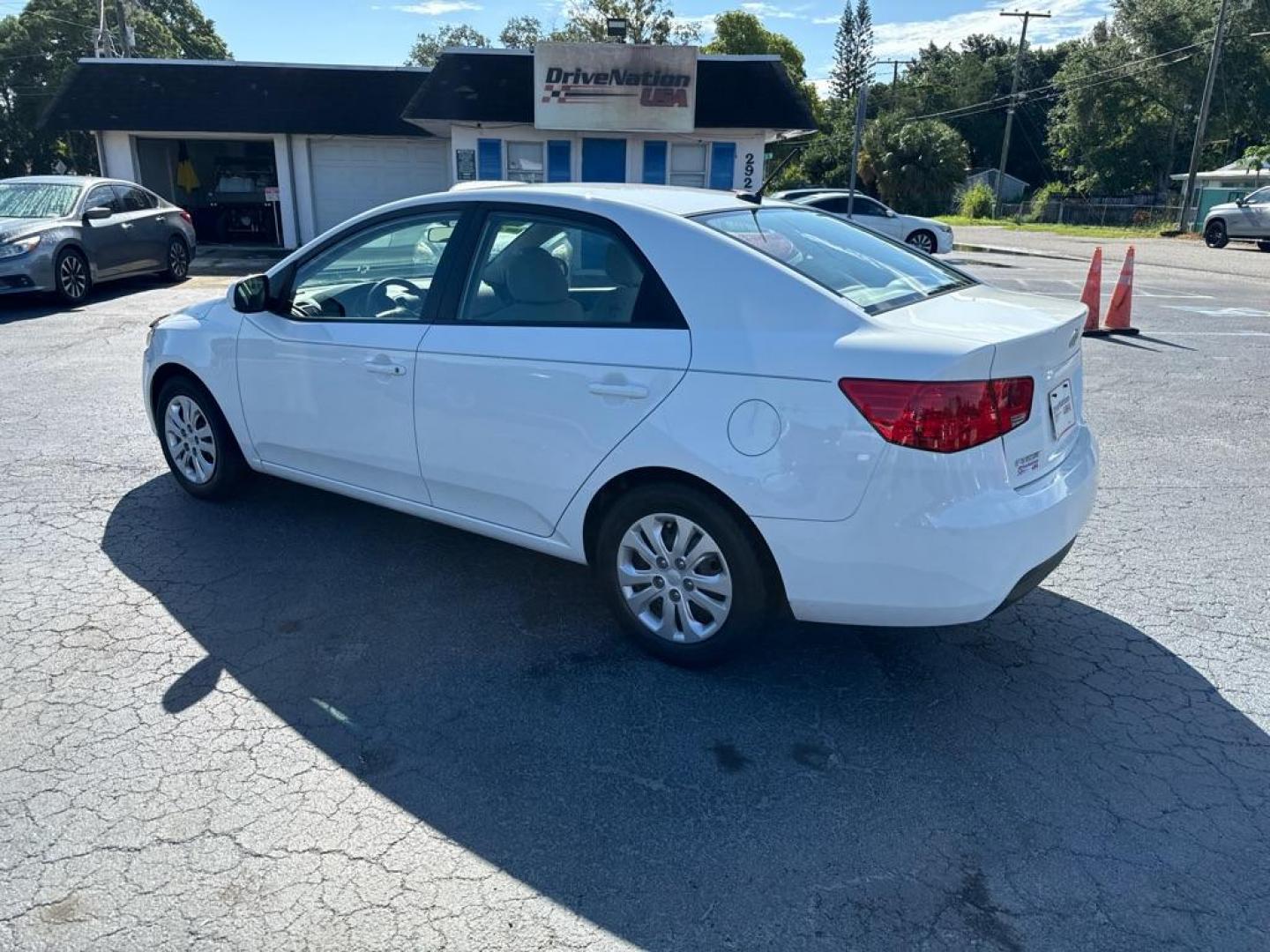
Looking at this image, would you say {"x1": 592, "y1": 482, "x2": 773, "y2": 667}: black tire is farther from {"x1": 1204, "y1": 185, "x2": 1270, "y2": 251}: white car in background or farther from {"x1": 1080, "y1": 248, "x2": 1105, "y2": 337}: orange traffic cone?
{"x1": 1204, "y1": 185, "x2": 1270, "y2": 251}: white car in background

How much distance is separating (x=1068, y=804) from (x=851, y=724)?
0.71 metres

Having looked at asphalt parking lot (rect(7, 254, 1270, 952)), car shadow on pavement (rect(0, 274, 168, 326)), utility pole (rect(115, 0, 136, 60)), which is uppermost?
utility pole (rect(115, 0, 136, 60))

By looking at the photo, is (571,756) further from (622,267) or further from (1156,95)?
(1156,95)

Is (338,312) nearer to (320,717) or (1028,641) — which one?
(320,717)

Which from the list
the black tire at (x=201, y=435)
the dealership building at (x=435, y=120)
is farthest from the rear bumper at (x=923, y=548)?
the dealership building at (x=435, y=120)

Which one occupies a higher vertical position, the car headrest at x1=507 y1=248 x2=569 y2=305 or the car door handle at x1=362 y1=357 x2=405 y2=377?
the car headrest at x1=507 y1=248 x2=569 y2=305

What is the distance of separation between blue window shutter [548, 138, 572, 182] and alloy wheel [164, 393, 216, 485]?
16188 millimetres

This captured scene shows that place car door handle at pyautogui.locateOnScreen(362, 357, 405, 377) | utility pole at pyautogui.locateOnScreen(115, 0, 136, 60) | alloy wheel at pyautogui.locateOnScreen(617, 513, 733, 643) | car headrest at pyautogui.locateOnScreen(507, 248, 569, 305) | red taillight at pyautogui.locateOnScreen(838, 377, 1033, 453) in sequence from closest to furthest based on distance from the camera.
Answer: red taillight at pyautogui.locateOnScreen(838, 377, 1033, 453)
alloy wheel at pyautogui.locateOnScreen(617, 513, 733, 643)
car headrest at pyautogui.locateOnScreen(507, 248, 569, 305)
car door handle at pyautogui.locateOnScreen(362, 357, 405, 377)
utility pole at pyautogui.locateOnScreen(115, 0, 136, 60)

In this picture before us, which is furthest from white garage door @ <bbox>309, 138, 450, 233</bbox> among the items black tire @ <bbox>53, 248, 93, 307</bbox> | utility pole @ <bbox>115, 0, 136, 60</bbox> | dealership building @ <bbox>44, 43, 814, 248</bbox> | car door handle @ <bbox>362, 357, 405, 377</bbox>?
car door handle @ <bbox>362, 357, 405, 377</bbox>

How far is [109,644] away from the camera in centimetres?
378

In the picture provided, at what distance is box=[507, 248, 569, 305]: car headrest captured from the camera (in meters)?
3.85

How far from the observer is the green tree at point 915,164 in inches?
2029

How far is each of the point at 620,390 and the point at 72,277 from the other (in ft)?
38.2

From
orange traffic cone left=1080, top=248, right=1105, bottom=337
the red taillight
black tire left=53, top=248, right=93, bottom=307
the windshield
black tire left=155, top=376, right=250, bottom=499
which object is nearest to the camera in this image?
the red taillight
